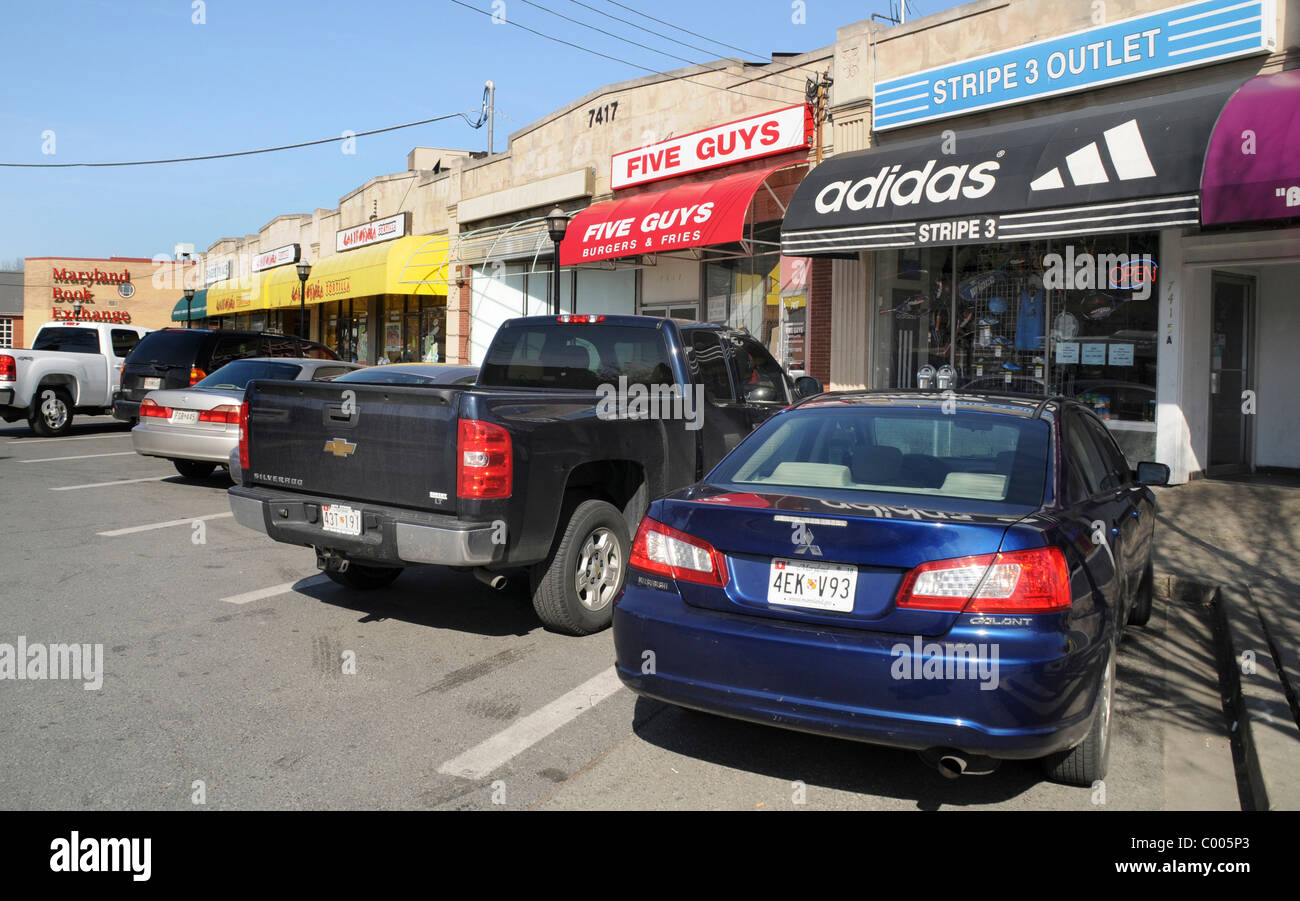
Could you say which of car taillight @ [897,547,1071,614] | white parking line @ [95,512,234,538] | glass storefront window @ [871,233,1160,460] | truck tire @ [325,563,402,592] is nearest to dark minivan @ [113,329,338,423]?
white parking line @ [95,512,234,538]

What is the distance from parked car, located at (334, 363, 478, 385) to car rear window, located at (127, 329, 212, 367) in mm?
6457

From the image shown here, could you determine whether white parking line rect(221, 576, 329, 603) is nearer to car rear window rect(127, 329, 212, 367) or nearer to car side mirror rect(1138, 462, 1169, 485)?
car side mirror rect(1138, 462, 1169, 485)

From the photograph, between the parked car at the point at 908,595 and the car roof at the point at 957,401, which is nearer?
the parked car at the point at 908,595

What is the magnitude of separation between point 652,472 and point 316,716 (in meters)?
2.72

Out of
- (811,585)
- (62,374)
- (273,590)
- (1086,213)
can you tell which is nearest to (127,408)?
(62,374)

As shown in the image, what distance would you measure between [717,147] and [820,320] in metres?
3.49

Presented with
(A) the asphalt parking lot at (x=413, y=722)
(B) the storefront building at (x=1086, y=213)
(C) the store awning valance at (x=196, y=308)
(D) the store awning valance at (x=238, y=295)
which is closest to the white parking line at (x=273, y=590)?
(A) the asphalt parking lot at (x=413, y=722)

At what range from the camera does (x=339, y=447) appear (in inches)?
226

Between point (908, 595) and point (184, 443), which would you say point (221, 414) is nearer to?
point (184, 443)

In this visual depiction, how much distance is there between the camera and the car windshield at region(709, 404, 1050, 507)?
13.4 feet

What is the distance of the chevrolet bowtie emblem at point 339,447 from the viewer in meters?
5.69

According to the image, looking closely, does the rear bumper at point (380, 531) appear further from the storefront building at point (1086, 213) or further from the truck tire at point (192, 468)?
the storefront building at point (1086, 213)

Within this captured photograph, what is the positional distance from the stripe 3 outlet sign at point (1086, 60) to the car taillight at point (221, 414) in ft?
28.8

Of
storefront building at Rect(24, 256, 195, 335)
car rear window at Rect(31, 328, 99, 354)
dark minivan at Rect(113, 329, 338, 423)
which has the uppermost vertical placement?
storefront building at Rect(24, 256, 195, 335)
